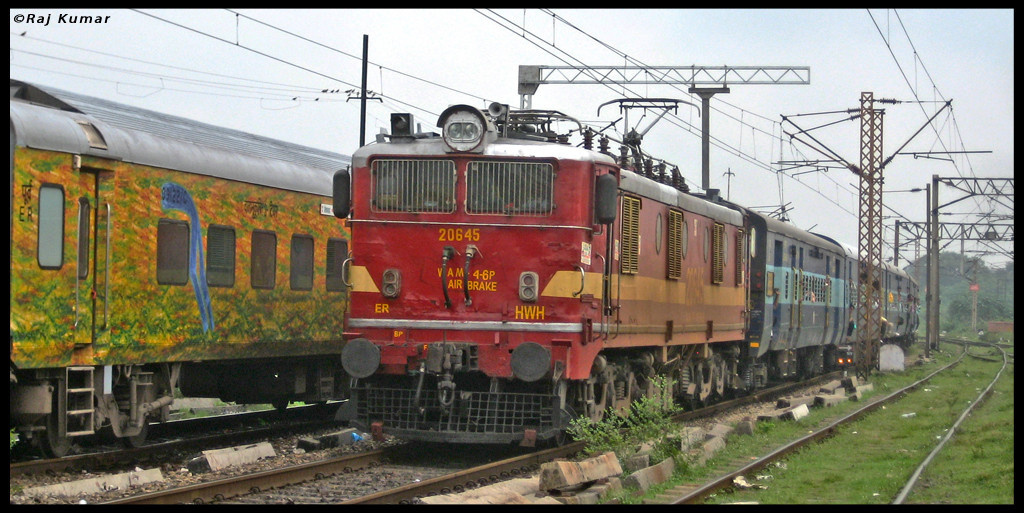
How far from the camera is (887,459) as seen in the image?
48.1 feet

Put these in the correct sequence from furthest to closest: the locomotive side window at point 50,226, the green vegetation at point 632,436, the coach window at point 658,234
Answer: the coach window at point 658,234 < the green vegetation at point 632,436 < the locomotive side window at point 50,226

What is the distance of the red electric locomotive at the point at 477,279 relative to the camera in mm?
12930

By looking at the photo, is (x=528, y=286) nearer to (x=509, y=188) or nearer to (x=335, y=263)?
(x=509, y=188)

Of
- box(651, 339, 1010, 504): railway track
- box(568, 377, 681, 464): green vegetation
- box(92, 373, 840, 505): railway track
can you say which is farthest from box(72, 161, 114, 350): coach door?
box(651, 339, 1010, 504): railway track

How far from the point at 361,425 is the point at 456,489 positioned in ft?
8.08

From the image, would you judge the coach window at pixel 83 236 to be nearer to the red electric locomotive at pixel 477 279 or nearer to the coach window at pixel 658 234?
the red electric locomotive at pixel 477 279

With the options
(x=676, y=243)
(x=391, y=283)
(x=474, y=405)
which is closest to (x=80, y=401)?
(x=391, y=283)

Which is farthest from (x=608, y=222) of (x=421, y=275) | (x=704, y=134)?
(x=704, y=134)

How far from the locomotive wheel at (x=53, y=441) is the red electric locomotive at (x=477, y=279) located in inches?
114

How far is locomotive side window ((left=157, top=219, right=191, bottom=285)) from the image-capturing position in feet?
44.3

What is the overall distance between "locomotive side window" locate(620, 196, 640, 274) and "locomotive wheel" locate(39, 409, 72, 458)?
20.3ft

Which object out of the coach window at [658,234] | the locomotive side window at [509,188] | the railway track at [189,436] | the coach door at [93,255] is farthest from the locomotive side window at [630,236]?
the coach door at [93,255]

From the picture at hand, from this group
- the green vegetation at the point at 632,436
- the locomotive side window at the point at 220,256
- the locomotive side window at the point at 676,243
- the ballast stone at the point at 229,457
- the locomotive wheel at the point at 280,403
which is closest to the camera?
the ballast stone at the point at 229,457

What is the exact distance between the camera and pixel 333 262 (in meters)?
17.2
